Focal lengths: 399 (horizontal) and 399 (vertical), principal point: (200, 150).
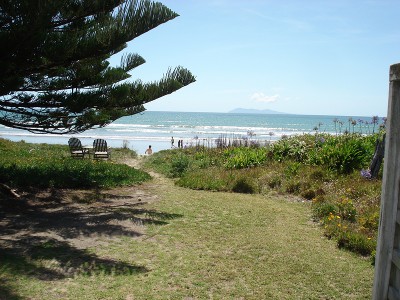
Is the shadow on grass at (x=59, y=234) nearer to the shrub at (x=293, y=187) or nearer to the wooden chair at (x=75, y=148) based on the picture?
the shrub at (x=293, y=187)

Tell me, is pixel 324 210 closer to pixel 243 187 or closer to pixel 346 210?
pixel 346 210

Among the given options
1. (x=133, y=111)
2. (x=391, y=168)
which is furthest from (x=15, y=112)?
(x=391, y=168)

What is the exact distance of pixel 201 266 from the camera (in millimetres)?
4680

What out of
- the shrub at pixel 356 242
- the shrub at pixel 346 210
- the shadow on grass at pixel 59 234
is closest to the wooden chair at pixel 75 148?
the shadow on grass at pixel 59 234

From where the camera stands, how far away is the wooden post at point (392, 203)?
6.57 ft

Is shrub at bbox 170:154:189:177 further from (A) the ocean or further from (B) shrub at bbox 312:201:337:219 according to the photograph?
(B) shrub at bbox 312:201:337:219

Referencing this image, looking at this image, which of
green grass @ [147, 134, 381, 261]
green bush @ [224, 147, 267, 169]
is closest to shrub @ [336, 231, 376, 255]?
green grass @ [147, 134, 381, 261]

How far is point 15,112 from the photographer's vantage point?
321 inches

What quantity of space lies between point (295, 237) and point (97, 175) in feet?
19.7

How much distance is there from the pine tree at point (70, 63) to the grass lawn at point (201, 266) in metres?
2.87

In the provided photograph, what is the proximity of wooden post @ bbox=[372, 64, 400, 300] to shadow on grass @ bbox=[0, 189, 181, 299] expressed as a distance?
2.97 m

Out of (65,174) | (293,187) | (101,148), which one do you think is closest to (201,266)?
(293,187)

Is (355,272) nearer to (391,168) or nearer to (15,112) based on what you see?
(391,168)

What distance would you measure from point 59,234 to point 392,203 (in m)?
5.02
